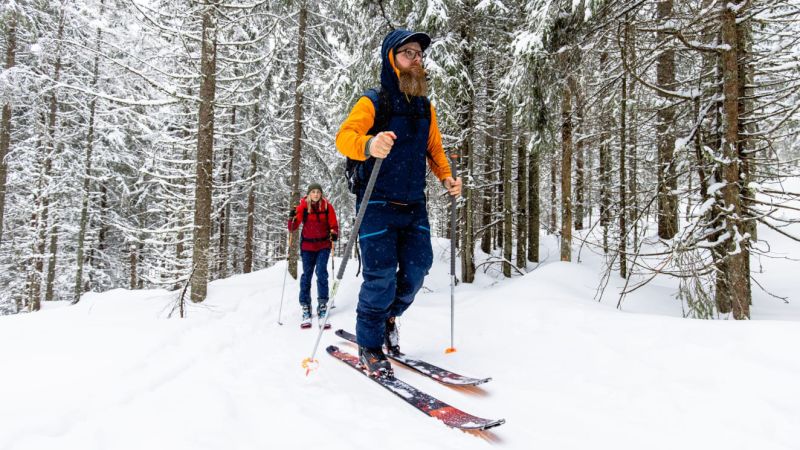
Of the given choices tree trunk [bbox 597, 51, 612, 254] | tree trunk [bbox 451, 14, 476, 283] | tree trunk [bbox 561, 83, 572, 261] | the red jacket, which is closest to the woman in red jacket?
the red jacket

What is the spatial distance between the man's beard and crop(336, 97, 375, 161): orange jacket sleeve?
1.10 feet

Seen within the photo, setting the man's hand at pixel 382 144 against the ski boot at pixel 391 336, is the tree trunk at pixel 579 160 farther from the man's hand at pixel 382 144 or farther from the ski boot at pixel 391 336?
the ski boot at pixel 391 336

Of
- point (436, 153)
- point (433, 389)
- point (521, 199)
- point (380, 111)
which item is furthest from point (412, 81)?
point (521, 199)

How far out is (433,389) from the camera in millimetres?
2986

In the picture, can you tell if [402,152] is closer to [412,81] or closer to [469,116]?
[412,81]

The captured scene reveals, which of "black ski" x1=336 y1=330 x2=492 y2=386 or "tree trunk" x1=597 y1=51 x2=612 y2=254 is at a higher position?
"tree trunk" x1=597 y1=51 x2=612 y2=254

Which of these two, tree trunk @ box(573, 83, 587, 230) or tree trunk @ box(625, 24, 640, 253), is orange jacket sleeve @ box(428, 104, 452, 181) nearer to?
tree trunk @ box(625, 24, 640, 253)

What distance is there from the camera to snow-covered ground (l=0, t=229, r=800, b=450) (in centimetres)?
204

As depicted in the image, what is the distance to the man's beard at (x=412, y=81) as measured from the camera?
3371 millimetres

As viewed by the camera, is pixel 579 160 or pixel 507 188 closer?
pixel 507 188

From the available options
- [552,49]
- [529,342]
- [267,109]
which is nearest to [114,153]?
[267,109]

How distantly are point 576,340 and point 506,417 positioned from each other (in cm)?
126

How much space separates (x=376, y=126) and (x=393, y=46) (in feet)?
2.29

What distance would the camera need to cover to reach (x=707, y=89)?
15.0ft
